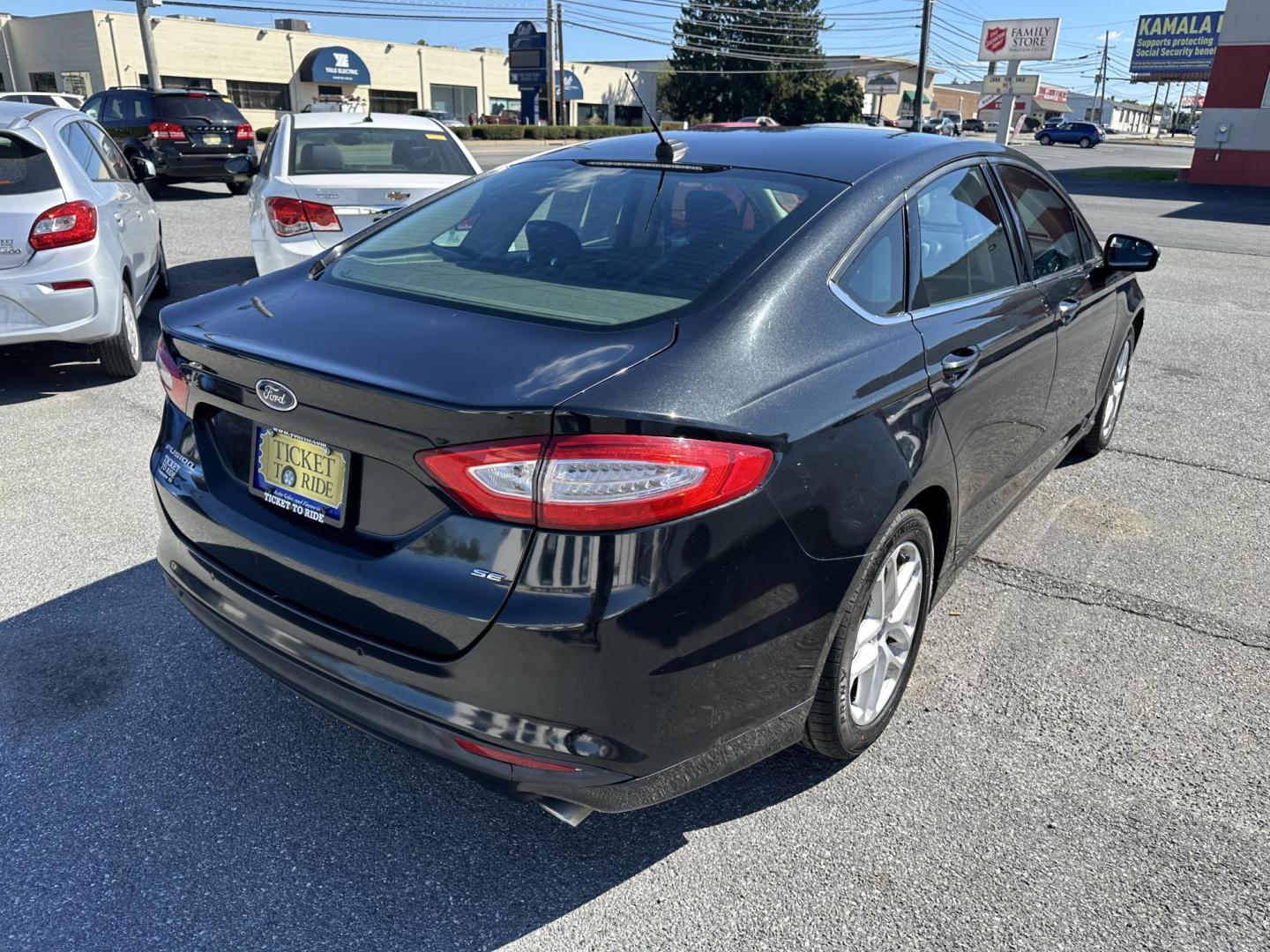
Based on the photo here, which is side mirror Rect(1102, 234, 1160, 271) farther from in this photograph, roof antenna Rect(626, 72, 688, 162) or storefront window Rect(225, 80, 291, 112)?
storefront window Rect(225, 80, 291, 112)

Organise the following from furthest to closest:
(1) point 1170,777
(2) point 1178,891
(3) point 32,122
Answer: (3) point 32,122, (1) point 1170,777, (2) point 1178,891

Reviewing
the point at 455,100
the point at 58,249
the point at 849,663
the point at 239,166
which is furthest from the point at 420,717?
the point at 455,100

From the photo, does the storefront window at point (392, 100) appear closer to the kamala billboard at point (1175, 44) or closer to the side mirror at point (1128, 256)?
the kamala billboard at point (1175, 44)

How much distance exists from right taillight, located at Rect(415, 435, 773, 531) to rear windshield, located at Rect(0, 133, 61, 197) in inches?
201

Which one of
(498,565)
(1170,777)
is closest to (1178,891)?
(1170,777)

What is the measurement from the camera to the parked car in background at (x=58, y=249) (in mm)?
5488

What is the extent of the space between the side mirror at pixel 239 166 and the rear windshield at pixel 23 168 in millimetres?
11119

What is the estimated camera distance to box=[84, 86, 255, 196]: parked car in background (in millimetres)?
15914

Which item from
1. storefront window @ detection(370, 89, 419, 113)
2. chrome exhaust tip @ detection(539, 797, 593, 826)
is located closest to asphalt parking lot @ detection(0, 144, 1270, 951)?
chrome exhaust tip @ detection(539, 797, 593, 826)

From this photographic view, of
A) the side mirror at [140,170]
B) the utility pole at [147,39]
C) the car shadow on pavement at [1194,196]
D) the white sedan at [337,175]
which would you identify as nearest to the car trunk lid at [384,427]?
the white sedan at [337,175]

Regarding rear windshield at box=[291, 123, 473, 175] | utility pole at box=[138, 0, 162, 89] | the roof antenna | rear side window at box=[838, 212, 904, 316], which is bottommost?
rear side window at box=[838, 212, 904, 316]

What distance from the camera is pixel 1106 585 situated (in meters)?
3.88

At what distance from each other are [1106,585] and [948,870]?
1928 millimetres

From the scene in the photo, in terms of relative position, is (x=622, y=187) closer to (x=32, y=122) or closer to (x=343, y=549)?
(x=343, y=549)
